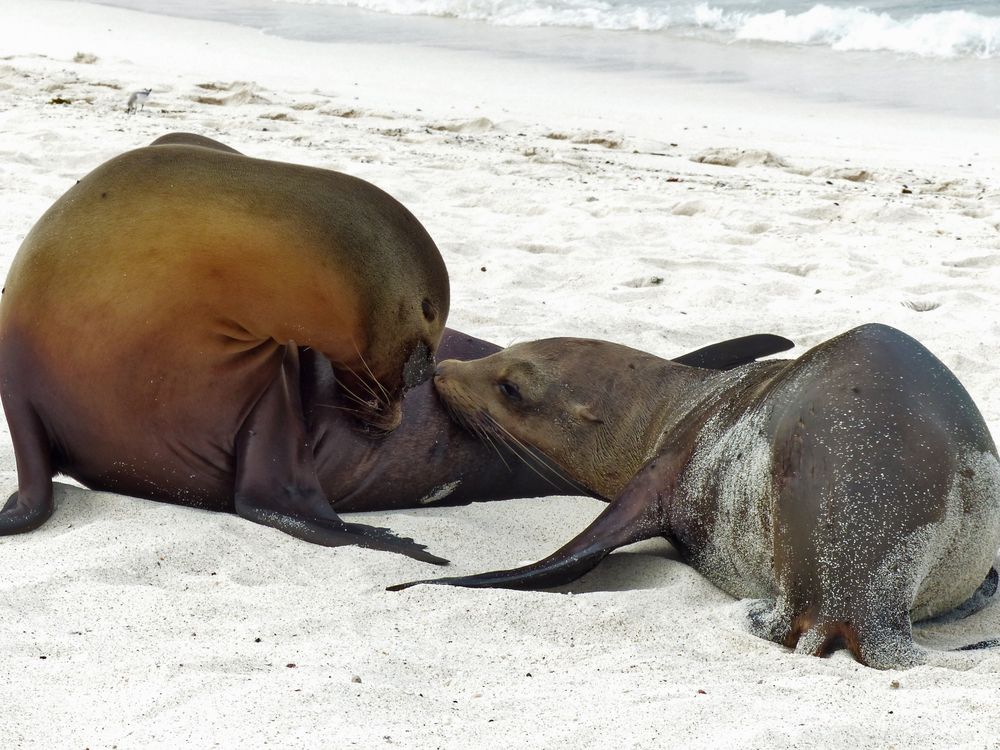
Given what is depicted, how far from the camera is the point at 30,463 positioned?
3.52 m

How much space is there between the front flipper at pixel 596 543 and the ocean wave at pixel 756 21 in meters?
13.0

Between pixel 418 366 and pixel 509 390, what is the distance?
712mm

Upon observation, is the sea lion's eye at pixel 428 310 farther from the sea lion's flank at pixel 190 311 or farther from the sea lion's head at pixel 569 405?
the sea lion's head at pixel 569 405

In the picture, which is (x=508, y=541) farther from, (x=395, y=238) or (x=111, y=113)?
(x=111, y=113)

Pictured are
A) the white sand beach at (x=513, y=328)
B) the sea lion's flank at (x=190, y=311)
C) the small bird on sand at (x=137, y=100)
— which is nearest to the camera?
the white sand beach at (x=513, y=328)

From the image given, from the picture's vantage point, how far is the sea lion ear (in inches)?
166

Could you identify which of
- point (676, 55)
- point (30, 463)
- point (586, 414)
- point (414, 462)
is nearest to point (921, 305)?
point (586, 414)

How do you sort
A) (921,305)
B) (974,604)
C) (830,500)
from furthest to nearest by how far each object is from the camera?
(921,305) → (974,604) → (830,500)

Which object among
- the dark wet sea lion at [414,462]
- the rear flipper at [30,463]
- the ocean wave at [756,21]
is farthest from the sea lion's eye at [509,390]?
the ocean wave at [756,21]

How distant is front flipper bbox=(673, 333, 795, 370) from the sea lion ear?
0.46 m

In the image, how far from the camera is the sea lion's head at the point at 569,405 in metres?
4.20

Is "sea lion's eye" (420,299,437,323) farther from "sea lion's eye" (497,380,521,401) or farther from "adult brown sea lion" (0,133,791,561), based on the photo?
"sea lion's eye" (497,380,521,401)

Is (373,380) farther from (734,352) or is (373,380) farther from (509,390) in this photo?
(734,352)

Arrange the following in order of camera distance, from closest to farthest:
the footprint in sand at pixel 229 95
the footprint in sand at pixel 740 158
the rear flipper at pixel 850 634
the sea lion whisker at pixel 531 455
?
the rear flipper at pixel 850 634, the sea lion whisker at pixel 531 455, the footprint in sand at pixel 740 158, the footprint in sand at pixel 229 95
